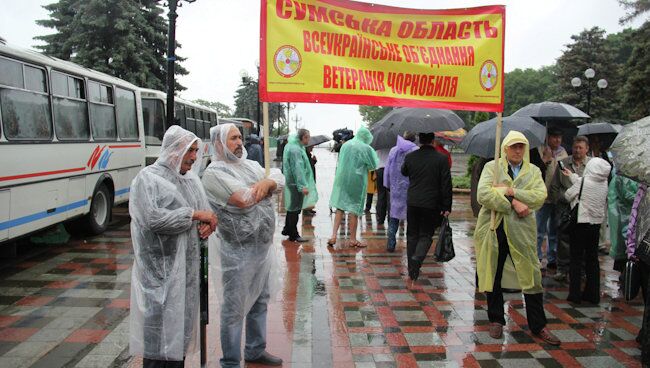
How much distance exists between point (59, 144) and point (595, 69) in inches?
1778

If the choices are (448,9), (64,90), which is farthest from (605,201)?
(64,90)

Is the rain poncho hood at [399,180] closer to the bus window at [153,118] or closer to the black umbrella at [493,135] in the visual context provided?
the black umbrella at [493,135]

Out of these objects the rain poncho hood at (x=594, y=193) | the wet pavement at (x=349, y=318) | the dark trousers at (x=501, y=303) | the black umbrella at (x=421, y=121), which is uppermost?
the black umbrella at (x=421, y=121)

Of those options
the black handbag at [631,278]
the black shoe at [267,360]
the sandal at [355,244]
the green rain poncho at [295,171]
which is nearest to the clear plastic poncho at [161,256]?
the black shoe at [267,360]

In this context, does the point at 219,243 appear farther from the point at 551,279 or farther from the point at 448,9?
the point at 551,279

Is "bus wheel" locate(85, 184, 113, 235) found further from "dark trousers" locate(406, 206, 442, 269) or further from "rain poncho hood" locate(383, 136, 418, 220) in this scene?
"dark trousers" locate(406, 206, 442, 269)

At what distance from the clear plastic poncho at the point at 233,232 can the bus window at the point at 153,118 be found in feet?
34.9

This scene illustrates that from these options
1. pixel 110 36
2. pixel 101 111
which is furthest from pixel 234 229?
pixel 110 36

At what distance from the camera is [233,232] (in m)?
3.53

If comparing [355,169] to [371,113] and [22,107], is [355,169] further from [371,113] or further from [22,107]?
[371,113]

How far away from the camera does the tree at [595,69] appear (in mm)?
41875

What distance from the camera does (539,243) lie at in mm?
6547

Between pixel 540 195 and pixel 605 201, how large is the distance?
1293 millimetres

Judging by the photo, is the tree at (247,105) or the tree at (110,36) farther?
the tree at (247,105)
